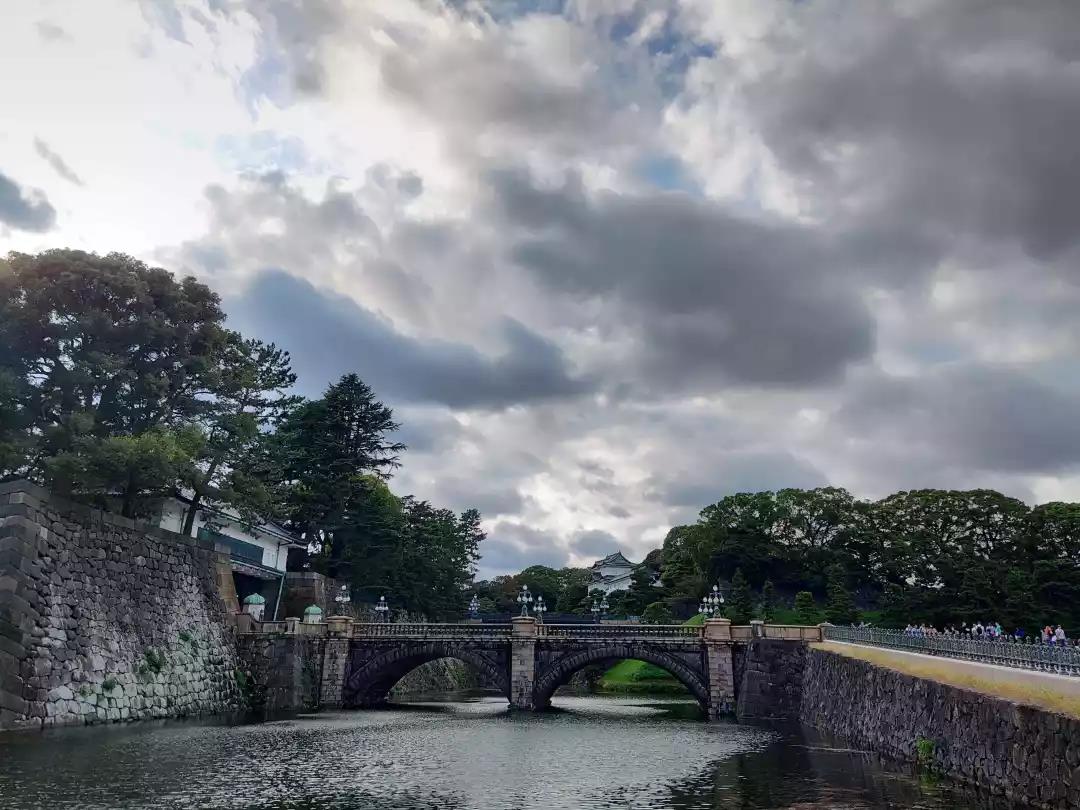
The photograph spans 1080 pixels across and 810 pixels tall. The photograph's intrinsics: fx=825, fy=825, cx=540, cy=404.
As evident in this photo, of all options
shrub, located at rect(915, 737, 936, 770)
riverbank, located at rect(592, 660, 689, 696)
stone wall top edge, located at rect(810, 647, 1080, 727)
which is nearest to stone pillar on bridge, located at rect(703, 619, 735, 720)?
stone wall top edge, located at rect(810, 647, 1080, 727)

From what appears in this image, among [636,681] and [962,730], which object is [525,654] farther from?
[636,681]

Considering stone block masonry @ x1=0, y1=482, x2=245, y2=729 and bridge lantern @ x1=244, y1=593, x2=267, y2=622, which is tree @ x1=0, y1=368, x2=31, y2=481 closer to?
stone block masonry @ x1=0, y1=482, x2=245, y2=729

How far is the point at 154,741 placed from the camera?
29828 millimetres

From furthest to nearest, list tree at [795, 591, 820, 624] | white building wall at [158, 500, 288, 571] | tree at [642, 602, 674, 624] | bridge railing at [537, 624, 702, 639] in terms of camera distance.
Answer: tree at [642, 602, 674, 624], tree at [795, 591, 820, 624], white building wall at [158, 500, 288, 571], bridge railing at [537, 624, 702, 639]

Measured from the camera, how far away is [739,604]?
7438cm

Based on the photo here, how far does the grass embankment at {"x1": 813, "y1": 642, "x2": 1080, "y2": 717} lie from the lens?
1803cm

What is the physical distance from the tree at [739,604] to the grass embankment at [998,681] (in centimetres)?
3940

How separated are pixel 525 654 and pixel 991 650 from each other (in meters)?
31.0

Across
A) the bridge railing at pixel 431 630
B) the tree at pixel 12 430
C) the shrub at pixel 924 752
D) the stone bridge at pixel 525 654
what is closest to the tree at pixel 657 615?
the stone bridge at pixel 525 654

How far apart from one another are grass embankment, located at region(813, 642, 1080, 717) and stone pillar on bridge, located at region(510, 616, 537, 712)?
22881mm

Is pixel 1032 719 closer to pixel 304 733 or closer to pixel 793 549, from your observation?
pixel 304 733

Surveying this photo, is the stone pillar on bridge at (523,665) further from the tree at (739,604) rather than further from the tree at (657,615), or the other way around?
the tree at (657,615)

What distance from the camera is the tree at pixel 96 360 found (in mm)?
37000

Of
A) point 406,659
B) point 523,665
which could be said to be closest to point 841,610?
point 523,665
